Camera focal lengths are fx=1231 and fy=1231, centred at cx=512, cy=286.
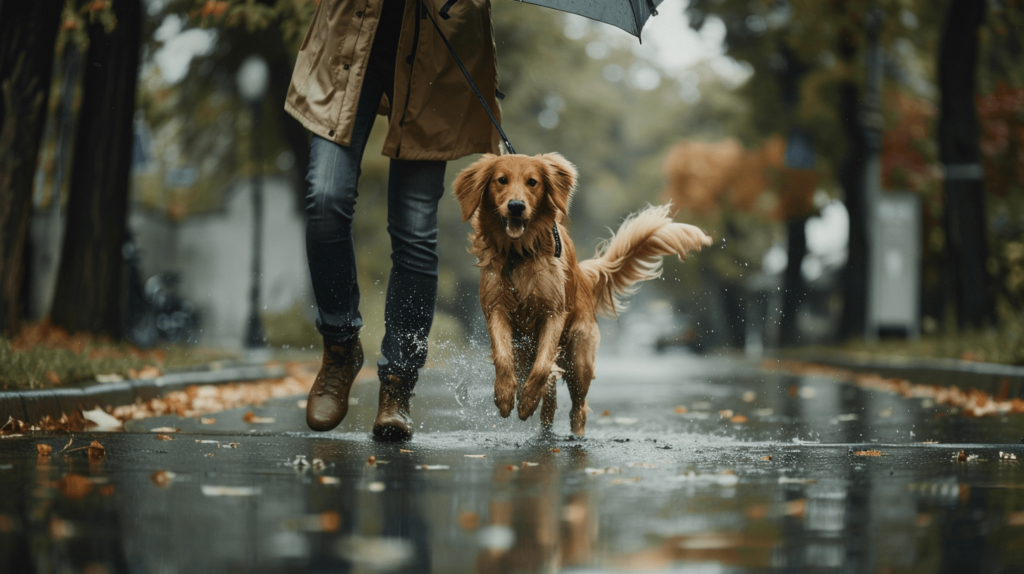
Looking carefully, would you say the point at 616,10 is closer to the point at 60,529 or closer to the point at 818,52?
the point at 60,529

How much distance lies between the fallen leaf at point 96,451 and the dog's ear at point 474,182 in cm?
177

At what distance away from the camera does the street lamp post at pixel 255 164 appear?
16969 mm

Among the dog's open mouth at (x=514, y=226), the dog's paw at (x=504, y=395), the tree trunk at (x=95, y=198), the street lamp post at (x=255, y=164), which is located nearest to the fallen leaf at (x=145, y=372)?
the dog's paw at (x=504, y=395)

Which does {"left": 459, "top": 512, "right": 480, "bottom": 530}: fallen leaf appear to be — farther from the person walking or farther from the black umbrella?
the black umbrella

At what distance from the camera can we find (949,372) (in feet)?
38.1

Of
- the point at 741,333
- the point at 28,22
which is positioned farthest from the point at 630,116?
the point at 28,22

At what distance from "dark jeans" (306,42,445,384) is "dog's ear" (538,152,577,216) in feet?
1.50

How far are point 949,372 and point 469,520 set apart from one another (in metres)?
9.48

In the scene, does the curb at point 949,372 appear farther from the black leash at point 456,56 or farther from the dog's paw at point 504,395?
the black leash at point 456,56

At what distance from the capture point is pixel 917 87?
81.9 ft

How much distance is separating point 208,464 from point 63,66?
11.9 meters

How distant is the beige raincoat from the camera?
195 inches

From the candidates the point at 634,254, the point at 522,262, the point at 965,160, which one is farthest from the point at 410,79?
the point at 965,160

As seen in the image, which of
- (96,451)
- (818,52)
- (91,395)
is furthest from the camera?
(818,52)
